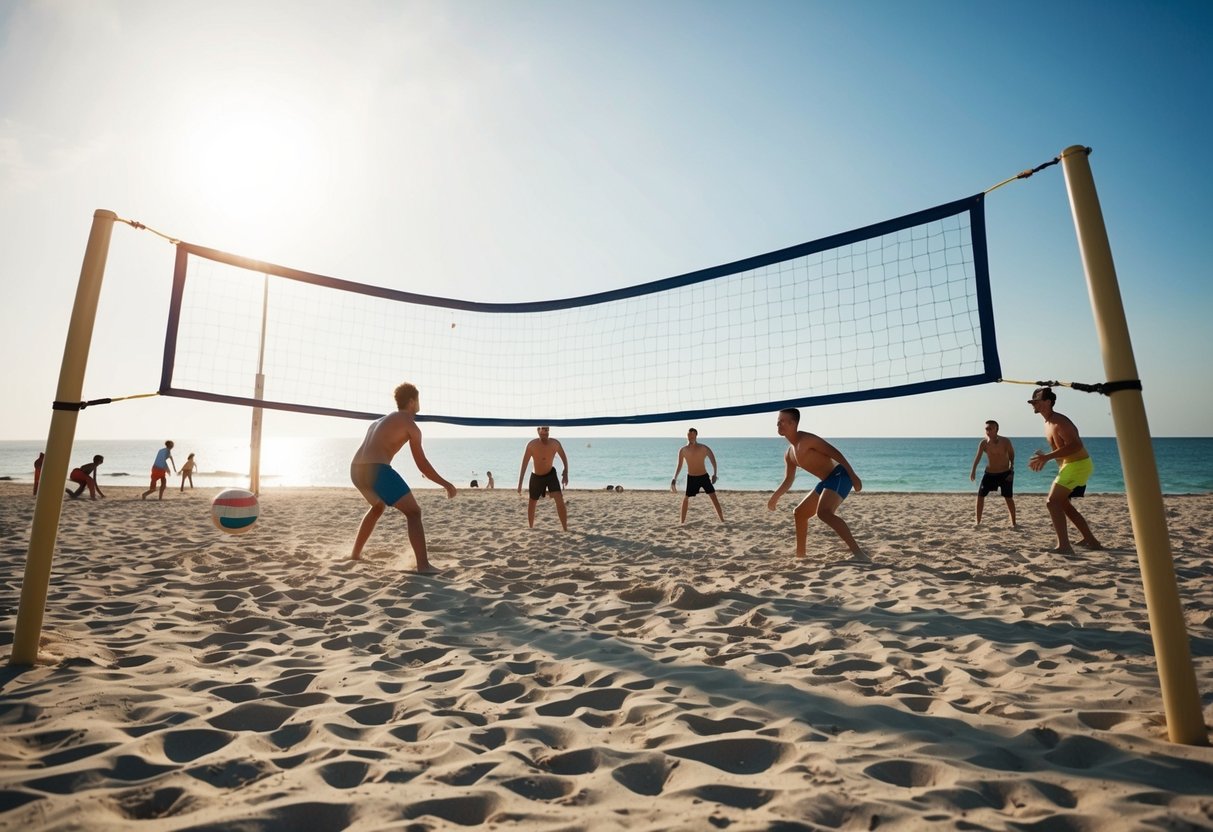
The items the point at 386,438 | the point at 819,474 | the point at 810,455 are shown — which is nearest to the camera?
the point at 386,438

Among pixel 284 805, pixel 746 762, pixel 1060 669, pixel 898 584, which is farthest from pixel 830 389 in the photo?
pixel 284 805

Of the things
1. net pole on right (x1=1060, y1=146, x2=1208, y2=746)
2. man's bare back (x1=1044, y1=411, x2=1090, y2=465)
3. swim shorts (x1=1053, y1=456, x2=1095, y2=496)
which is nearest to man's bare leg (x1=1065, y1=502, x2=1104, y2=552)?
swim shorts (x1=1053, y1=456, x2=1095, y2=496)

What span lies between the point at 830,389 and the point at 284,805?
11.8 ft

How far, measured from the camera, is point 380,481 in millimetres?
4762

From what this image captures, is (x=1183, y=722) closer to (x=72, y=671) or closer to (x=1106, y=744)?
(x=1106, y=744)

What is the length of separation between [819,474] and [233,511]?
5.16 meters

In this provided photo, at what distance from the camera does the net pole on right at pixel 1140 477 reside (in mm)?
1769

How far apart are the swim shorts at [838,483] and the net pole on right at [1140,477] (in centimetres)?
339

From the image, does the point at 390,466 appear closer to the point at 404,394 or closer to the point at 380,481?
the point at 380,481

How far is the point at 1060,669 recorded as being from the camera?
247 cm

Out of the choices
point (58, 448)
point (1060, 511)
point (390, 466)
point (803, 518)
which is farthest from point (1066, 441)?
point (58, 448)

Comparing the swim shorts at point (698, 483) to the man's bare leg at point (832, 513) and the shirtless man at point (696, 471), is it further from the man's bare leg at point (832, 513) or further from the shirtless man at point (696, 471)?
the man's bare leg at point (832, 513)

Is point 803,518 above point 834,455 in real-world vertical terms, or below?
below

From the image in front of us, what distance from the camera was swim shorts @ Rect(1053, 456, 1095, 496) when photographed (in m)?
5.57
